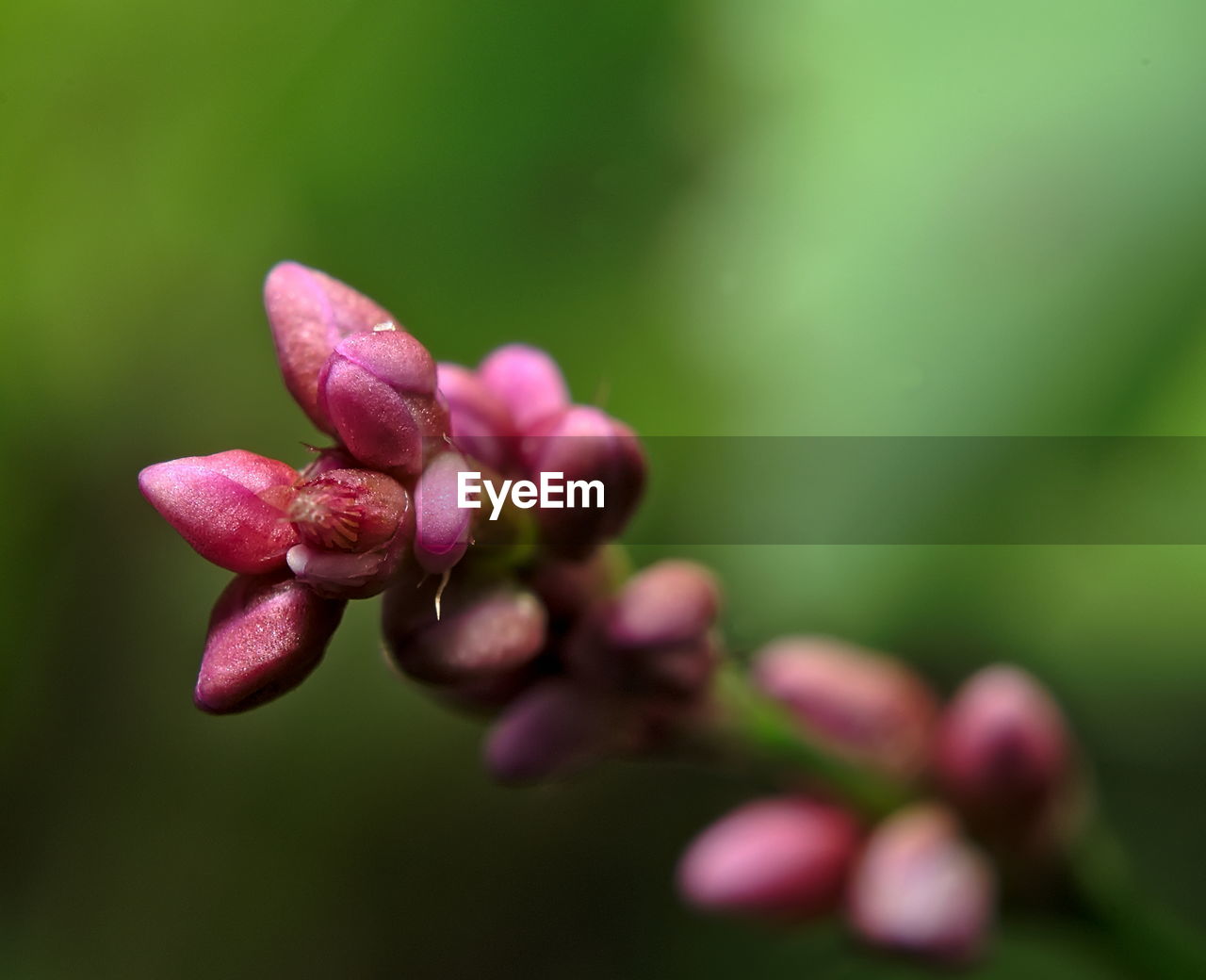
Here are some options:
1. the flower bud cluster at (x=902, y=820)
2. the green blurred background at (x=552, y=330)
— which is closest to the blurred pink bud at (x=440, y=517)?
the flower bud cluster at (x=902, y=820)

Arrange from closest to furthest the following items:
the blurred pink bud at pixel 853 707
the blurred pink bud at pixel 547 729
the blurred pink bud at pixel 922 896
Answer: the blurred pink bud at pixel 547 729 < the blurred pink bud at pixel 922 896 < the blurred pink bud at pixel 853 707

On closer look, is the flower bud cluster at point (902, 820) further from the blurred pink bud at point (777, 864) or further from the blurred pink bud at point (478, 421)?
the blurred pink bud at point (478, 421)

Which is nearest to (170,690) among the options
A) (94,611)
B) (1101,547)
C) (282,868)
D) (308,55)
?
(94,611)

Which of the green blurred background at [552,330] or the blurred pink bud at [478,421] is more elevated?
the green blurred background at [552,330]

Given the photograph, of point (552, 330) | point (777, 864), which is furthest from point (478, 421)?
point (552, 330)

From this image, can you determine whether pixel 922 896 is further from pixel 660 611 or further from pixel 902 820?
pixel 660 611

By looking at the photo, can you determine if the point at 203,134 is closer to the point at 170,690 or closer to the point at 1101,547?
the point at 170,690

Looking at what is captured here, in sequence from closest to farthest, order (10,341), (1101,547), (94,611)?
(1101,547) → (10,341) → (94,611)

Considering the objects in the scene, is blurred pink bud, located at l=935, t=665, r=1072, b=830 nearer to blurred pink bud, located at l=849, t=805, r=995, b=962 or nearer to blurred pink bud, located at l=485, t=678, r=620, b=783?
blurred pink bud, located at l=849, t=805, r=995, b=962
